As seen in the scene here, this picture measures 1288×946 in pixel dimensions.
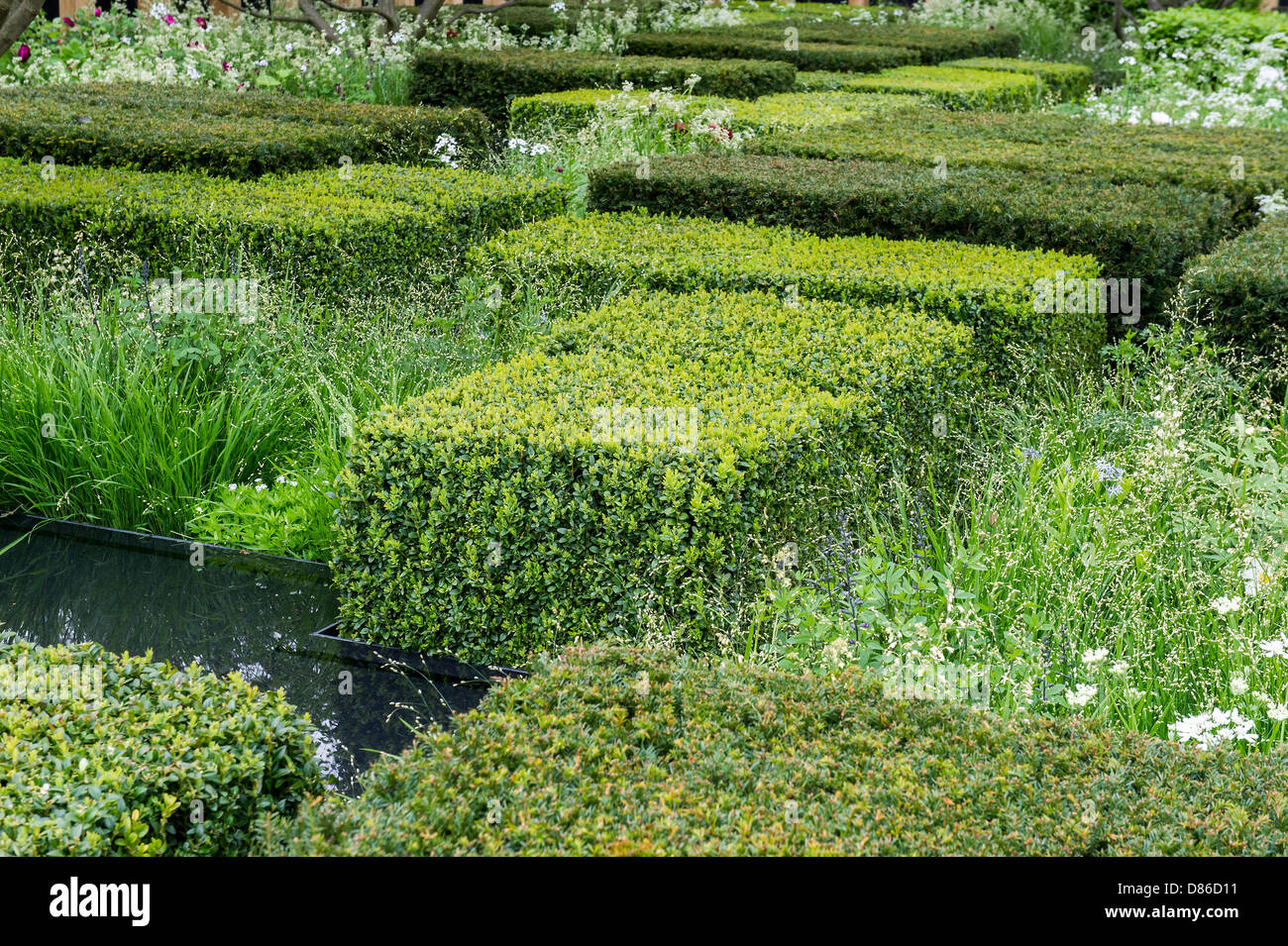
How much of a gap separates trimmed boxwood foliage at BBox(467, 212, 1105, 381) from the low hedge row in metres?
4.19

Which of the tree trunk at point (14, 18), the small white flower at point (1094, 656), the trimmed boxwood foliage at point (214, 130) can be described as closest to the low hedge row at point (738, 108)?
the trimmed boxwood foliage at point (214, 130)

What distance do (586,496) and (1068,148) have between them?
6.85m

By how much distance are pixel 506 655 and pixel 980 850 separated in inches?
85.7

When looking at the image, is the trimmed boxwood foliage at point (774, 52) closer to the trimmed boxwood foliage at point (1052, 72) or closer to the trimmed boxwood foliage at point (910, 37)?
the trimmed boxwood foliage at point (910, 37)

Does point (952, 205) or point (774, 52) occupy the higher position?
point (774, 52)

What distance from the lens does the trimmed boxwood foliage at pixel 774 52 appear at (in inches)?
645

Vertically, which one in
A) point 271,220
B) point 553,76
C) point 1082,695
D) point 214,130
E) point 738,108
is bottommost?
point 1082,695

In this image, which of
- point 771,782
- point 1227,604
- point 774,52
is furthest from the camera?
point 774,52

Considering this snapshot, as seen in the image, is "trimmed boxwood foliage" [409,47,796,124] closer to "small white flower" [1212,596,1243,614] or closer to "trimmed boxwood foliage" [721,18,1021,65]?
"trimmed boxwood foliage" [721,18,1021,65]

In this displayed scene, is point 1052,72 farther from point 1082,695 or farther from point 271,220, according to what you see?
point 1082,695

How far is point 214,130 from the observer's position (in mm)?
9133

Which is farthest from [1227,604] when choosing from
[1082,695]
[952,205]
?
[952,205]

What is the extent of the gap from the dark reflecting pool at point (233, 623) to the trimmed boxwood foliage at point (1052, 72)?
14.5m

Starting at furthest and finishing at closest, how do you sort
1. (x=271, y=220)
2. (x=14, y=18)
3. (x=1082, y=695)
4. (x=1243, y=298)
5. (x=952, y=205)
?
(x=952, y=205)
(x=271, y=220)
(x=1243, y=298)
(x=14, y=18)
(x=1082, y=695)
